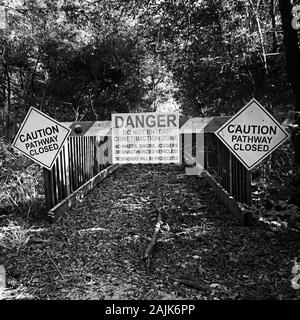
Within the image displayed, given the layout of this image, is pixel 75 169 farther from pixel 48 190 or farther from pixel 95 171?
pixel 95 171

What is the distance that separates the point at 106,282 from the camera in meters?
2.98

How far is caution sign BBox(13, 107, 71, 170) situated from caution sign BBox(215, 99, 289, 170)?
225 cm

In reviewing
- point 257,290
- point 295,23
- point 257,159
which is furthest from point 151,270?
point 295,23

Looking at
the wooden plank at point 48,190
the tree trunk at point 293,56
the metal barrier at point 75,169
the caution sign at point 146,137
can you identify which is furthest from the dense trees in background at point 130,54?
the wooden plank at point 48,190

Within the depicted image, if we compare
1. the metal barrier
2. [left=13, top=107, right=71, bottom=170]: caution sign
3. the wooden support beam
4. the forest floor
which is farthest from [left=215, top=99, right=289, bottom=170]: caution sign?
[left=13, top=107, right=71, bottom=170]: caution sign

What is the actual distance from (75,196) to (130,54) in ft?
18.9

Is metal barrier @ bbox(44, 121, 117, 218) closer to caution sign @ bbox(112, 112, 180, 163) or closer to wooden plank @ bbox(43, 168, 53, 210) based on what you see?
wooden plank @ bbox(43, 168, 53, 210)

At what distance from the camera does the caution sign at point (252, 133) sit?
12.8 feet

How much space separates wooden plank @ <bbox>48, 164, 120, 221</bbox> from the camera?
4.53 m

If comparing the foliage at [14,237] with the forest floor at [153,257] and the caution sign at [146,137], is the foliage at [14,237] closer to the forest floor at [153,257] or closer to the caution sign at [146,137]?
the forest floor at [153,257]

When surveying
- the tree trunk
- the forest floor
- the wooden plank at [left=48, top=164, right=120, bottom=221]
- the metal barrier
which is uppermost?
the tree trunk

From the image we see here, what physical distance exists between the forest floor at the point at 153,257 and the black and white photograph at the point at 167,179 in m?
0.02

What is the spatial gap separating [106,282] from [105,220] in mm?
1636
